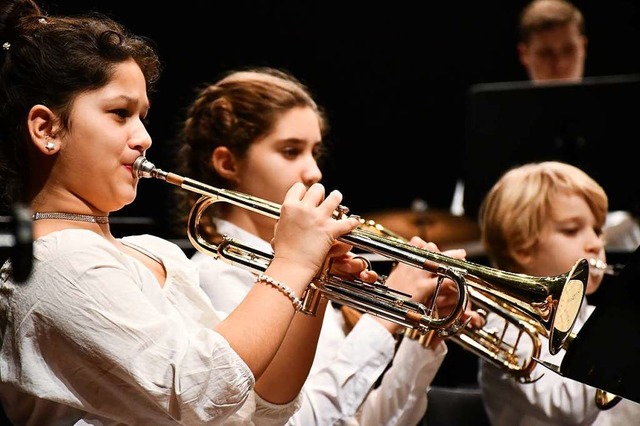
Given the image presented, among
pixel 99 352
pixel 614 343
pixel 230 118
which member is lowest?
pixel 99 352

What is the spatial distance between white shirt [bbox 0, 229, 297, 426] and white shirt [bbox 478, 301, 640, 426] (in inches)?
39.2

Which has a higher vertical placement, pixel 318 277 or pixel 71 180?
pixel 71 180

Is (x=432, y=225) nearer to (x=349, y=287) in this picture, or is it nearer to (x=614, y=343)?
(x=349, y=287)

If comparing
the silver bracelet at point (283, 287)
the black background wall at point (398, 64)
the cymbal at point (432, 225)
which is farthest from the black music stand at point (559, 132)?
the silver bracelet at point (283, 287)

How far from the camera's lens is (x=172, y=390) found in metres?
1.43

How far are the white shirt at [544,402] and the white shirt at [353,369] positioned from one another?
22 cm

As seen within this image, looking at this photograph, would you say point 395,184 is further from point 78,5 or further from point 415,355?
point 415,355

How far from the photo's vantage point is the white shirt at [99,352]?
142cm

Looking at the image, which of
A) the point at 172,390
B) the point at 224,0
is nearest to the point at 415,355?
the point at 172,390

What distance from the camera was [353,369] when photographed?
2082 millimetres

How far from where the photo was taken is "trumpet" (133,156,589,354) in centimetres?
174

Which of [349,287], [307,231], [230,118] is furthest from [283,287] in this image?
[230,118]

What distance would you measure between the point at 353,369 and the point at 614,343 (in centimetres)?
67

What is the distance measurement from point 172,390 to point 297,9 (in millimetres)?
3615
